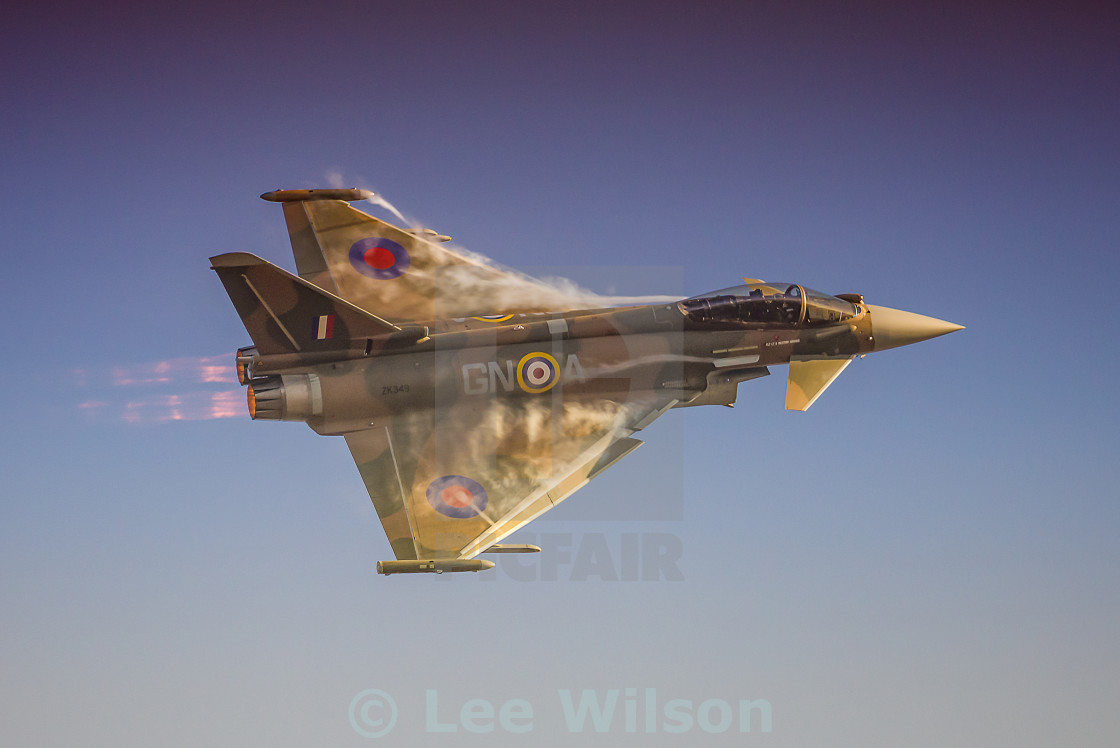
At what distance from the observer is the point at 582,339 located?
78.4ft

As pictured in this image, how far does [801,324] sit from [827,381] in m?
1.47

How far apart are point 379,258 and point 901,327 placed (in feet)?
38.2

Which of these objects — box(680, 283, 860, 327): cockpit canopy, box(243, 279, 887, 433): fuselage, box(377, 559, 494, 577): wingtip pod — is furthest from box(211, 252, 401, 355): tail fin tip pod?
box(680, 283, 860, 327): cockpit canopy

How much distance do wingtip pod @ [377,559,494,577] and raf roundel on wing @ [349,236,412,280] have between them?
288 inches

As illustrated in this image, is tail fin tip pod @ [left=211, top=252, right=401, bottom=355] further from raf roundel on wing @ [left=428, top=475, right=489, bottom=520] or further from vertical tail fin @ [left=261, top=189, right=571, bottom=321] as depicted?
raf roundel on wing @ [left=428, top=475, right=489, bottom=520]

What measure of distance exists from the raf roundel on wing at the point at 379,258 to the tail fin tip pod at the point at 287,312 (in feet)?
10.3

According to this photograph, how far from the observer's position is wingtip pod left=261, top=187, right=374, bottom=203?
2538cm

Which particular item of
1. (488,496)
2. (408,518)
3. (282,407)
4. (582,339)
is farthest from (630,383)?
(282,407)

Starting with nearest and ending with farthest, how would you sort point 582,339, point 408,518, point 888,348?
point 408,518 < point 582,339 < point 888,348

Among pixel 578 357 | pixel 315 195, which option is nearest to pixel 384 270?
pixel 315 195

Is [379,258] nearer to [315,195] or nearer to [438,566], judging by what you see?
[315,195]

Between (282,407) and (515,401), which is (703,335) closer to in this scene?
(515,401)

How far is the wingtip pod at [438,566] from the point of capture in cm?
2102

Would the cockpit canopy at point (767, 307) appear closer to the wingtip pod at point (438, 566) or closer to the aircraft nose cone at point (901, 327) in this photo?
the aircraft nose cone at point (901, 327)
